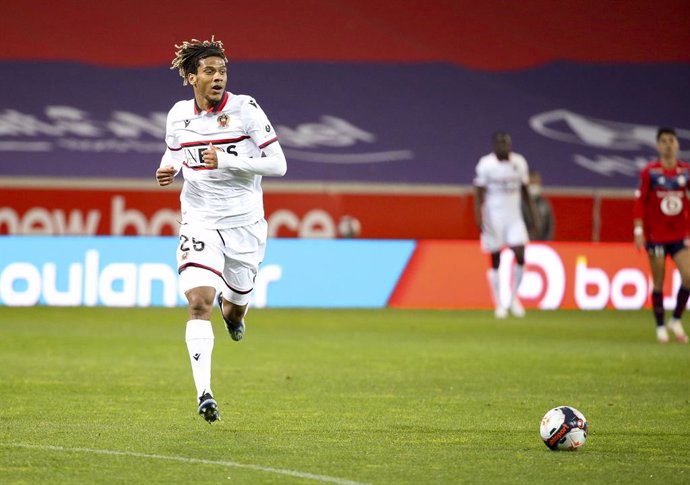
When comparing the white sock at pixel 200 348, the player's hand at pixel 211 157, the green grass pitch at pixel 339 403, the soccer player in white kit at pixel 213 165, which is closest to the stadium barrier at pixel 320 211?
the green grass pitch at pixel 339 403

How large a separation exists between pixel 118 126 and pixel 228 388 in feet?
59.2

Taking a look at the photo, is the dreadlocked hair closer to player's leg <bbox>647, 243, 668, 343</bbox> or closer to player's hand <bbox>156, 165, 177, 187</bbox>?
player's hand <bbox>156, 165, 177, 187</bbox>

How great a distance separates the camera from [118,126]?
27625 millimetres

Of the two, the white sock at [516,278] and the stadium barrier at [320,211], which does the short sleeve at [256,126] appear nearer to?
the white sock at [516,278]

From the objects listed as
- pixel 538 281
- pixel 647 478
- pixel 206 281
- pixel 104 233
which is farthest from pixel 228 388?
pixel 104 233

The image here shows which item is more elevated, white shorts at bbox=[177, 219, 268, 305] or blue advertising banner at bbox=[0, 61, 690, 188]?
blue advertising banner at bbox=[0, 61, 690, 188]

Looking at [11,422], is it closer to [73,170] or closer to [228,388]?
[228,388]

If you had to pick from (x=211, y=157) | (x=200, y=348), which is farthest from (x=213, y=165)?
(x=200, y=348)

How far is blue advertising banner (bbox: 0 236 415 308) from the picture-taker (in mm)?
18875

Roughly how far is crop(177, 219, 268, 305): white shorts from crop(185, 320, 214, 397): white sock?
0.27m

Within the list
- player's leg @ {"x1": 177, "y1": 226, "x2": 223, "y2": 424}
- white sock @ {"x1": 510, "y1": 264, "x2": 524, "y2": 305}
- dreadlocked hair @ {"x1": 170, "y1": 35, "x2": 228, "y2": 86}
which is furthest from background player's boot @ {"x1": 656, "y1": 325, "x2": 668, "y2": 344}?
dreadlocked hair @ {"x1": 170, "y1": 35, "x2": 228, "y2": 86}

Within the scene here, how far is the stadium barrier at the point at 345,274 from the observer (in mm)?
18953

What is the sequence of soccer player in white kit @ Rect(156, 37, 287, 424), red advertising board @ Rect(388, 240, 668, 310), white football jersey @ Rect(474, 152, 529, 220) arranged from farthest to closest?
1. red advertising board @ Rect(388, 240, 668, 310)
2. white football jersey @ Rect(474, 152, 529, 220)
3. soccer player in white kit @ Rect(156, 37, 287, 424)

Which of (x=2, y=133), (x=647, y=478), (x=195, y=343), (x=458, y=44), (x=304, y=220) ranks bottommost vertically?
(x=647, y=478)
